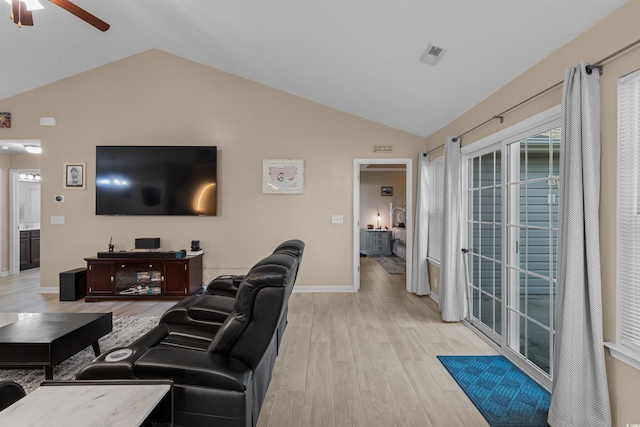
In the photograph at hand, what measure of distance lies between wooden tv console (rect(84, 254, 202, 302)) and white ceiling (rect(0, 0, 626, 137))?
9.51 feet

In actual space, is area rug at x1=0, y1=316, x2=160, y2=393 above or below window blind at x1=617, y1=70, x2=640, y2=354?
below

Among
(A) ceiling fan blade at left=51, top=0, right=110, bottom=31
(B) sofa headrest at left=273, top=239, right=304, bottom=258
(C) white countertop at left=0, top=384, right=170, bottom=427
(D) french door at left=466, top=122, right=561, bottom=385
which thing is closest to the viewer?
(C) white countertop at left=0, top=384, right=170, bottom=427

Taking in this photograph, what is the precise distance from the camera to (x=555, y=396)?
208 centimetres

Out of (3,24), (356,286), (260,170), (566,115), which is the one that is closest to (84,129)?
(3,24)

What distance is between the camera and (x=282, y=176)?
5.43 m

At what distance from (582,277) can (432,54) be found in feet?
6.93

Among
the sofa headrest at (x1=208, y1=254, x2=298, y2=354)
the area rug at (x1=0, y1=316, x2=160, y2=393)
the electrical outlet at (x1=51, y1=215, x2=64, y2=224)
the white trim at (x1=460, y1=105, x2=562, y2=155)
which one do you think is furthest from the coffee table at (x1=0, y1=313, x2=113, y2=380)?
the white trim at (x1=460, y1=105, x2=562, y2=155)

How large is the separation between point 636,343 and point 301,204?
422cm

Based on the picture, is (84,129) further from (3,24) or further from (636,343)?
(636,343)

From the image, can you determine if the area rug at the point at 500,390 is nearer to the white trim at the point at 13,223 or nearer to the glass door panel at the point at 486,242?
the glass door panel at the point at 486,242

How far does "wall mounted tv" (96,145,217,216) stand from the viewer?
17.2 feet

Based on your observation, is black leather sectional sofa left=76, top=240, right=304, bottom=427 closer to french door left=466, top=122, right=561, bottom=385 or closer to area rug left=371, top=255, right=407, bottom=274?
french door left=466, top=122, right=561, bottom=385

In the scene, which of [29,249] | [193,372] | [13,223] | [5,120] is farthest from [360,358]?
[29,249]

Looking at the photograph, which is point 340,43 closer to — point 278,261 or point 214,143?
point 278,261
